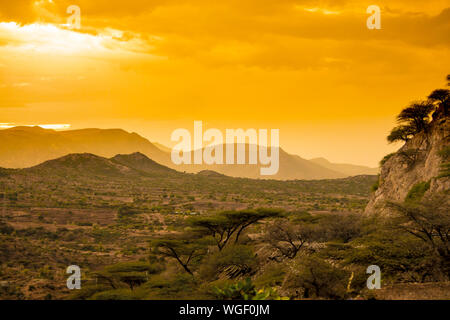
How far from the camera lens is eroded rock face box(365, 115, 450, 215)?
26.5m

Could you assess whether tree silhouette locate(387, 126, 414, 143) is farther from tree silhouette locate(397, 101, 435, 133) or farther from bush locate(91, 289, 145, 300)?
bush locate(91, 289, 145, 300)

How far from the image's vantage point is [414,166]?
2978 cm

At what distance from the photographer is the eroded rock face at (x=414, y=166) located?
86.8 feet

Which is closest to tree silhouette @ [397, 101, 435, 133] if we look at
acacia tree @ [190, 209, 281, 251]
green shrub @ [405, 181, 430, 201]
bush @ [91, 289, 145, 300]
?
green shrub @ [405, 181, 430, 201]

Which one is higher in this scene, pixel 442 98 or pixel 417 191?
pixel 442 98

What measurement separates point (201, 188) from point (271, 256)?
246 feet

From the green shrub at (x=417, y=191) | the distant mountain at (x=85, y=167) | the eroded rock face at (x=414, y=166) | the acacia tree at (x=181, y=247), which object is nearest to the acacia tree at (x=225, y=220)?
the acacia tree at (x=181, y=247)

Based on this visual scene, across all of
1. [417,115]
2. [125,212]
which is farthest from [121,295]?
[125,212]

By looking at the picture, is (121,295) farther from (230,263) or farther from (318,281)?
(318,281)

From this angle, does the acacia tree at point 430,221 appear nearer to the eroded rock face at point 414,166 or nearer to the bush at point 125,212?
the eroded rock face at point 414,166

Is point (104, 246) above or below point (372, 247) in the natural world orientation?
below

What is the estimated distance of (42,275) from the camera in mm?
31188
